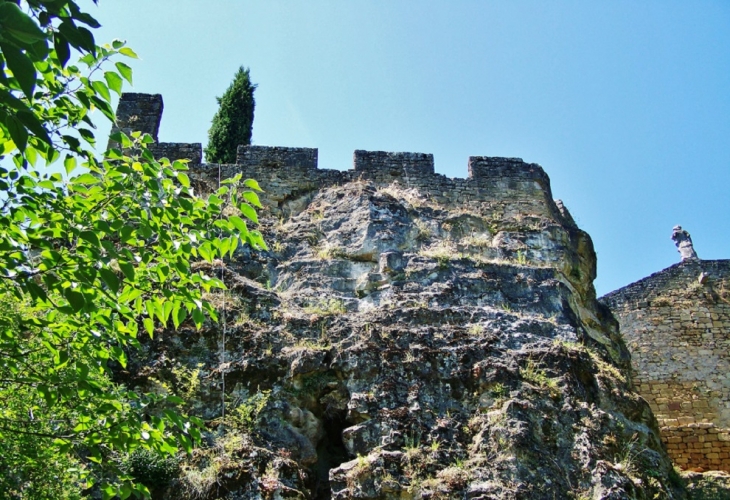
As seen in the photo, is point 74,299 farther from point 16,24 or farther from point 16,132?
point 16,24

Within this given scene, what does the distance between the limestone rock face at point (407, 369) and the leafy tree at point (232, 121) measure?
6070 millimetres

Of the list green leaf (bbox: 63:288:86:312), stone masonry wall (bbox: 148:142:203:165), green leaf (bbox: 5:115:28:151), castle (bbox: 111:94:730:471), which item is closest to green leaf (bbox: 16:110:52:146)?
green leaf (bbox: 5:115:28:151)

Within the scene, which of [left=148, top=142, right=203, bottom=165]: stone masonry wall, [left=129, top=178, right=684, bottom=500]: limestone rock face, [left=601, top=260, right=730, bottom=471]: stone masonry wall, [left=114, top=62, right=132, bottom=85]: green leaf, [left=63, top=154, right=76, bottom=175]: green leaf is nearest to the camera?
[left=114, top=62, right=132, bottom=85]: green leaf

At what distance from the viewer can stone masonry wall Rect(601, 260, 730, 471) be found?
586 inches

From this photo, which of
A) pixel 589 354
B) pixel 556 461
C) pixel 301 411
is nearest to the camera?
pixel 556 461

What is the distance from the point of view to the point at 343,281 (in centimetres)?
965

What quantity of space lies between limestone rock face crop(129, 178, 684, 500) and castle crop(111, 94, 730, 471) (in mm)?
785

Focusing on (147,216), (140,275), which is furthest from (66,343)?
(147,216)

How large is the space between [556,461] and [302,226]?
5.06 m

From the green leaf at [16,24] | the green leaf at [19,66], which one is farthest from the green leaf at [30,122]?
the green leaf at [16,24]

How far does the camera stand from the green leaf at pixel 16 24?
269 cm

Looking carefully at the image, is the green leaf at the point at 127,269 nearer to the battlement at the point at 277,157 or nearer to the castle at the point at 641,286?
the castle at the point at 641,286

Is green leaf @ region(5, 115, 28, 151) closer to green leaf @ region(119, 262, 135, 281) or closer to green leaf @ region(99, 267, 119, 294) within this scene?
green leaf @ region(99, 267, 119, 294)

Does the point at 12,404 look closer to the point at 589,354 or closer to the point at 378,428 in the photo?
the point at 378,428
